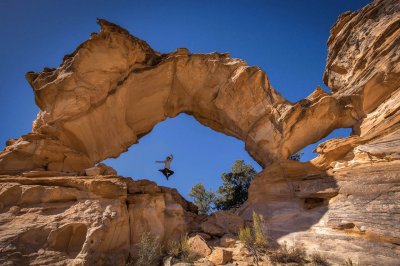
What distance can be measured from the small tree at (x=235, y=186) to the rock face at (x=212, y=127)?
241 inches

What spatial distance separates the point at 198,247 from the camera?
25.5 ft

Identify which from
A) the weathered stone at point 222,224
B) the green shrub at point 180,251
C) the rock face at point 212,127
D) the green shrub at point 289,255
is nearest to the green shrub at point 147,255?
the green shrub at point 180,251

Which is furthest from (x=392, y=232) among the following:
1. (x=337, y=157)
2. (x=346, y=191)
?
(x=337, y=157)

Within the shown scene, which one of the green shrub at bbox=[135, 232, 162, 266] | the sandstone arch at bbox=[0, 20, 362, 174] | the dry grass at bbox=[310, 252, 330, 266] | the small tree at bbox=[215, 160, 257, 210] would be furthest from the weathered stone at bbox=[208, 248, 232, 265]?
the small tree at bbox=[215, 160, 257, 210]

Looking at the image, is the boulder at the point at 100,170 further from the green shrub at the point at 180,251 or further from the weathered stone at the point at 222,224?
the weathered stone at the point at 222,224

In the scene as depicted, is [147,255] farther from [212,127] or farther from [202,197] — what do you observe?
[202,197]

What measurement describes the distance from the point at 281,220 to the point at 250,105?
6552 mm

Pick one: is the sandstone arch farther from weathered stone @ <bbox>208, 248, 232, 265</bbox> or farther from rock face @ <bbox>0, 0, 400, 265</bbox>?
weathered stone @ <bbox>208, 248, 232, 265</bbox>

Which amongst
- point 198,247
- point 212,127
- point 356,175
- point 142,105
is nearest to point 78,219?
point 198,247

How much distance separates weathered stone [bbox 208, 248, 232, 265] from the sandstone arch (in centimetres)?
678

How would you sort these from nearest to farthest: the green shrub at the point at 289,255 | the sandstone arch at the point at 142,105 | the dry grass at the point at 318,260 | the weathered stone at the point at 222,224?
1. the dry grass at the point at 318,260
2. the green shrub at the point at 289,255
3. the weathered stone at the point at 222,224
4. the sandstone arch at the point at 142,105

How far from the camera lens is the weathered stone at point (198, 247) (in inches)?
295

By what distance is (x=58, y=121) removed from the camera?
11.1 meters

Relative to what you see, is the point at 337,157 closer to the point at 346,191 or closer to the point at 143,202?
the point at 346,191
